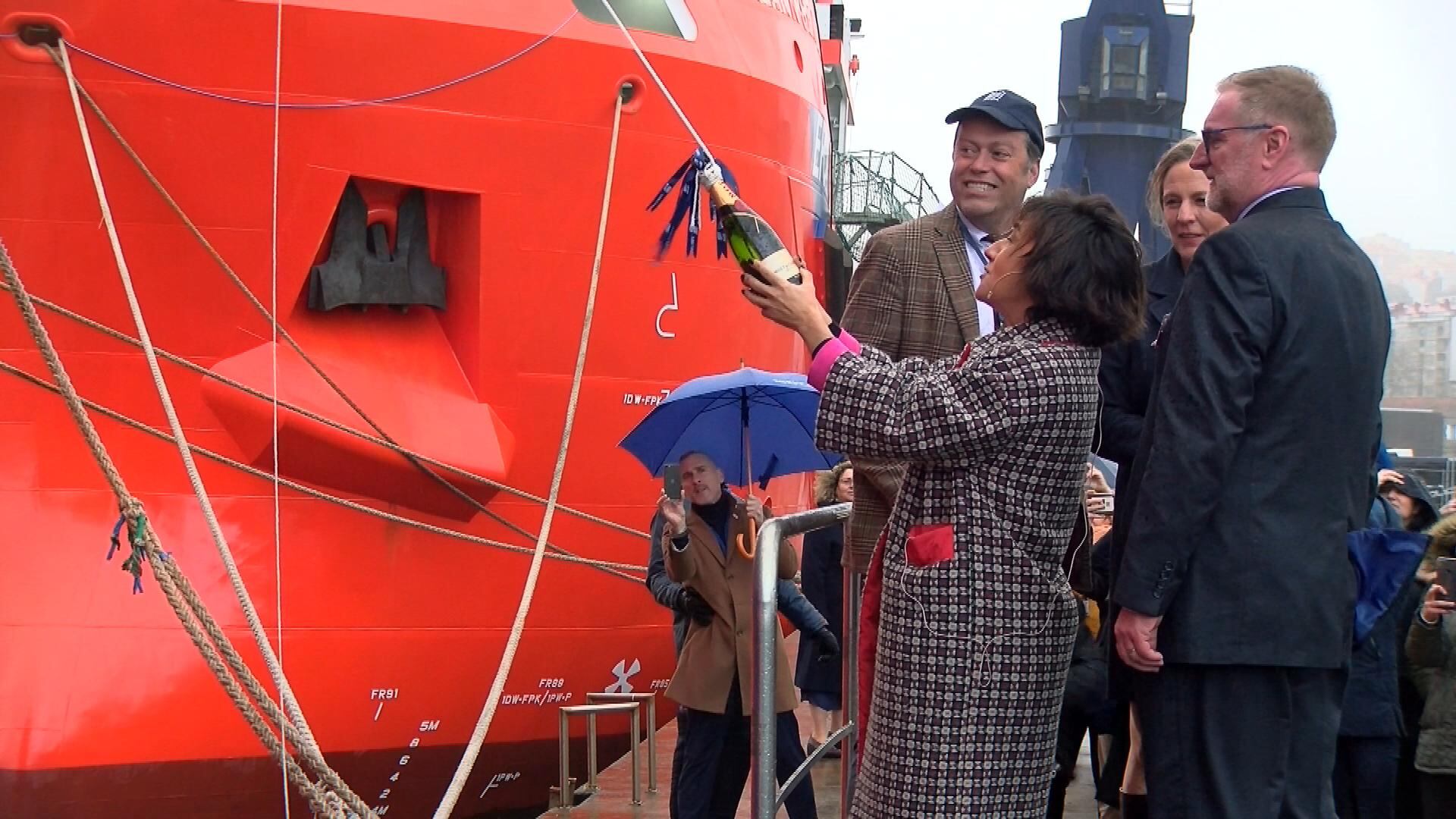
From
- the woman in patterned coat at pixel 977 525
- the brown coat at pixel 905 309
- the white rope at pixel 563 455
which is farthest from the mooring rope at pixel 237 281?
the woman in patterned coat at pixel 977 525

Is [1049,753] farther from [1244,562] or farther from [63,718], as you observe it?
[63,718]

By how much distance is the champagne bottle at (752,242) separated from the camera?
3107 mm

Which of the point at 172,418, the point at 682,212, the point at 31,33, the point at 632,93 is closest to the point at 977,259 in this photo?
the point at 172,418

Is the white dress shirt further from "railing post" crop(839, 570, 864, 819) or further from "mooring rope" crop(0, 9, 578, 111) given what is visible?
"mooring rope" crop(0, 9, 578, 111)

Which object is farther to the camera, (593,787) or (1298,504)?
(593,787)

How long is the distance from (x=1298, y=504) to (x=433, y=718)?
223 inches

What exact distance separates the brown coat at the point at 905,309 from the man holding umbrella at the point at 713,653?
1.87 metres

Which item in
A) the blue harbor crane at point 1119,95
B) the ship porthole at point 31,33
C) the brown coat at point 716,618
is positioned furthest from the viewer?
the blue harbor crane at point 1119,95

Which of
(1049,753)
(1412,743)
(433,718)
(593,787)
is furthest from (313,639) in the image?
(1049,753)

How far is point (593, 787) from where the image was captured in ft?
23.6

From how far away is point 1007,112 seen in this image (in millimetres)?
3957

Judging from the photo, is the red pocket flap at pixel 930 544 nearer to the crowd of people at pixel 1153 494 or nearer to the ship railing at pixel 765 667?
the crowd of people at pixel 1153 494

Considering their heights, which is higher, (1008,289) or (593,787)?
(1008,289)

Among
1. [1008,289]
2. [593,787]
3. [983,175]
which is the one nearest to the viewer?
[1008,289]
